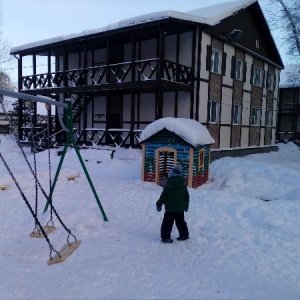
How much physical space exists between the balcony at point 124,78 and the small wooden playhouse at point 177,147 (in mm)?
3302

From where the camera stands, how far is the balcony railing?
14320 mm

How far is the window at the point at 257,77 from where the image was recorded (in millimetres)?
19953

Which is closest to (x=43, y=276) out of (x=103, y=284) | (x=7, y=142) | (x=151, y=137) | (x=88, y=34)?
(x=103, y=284)

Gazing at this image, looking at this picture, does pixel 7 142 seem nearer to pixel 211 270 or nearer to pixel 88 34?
pixel 88 34

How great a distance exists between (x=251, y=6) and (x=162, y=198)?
17.0 meters

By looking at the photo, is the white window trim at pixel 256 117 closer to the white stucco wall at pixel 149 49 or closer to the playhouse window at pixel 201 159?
the white stucco wall at pixel 149 49

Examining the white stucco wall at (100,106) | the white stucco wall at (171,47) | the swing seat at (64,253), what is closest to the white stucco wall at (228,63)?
the white stucco wall at (171,47)

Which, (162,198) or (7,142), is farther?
(7,142)

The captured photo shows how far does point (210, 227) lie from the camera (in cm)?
658

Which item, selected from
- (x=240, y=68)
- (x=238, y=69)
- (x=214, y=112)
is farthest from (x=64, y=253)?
(x=240, y=68)

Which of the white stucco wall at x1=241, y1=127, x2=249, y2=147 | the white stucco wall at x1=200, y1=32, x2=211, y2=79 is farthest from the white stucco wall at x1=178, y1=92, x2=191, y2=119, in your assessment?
the white stucco wall at x1=241, y1=127, x2=249, y2=147

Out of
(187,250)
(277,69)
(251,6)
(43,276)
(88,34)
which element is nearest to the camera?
(43,276)

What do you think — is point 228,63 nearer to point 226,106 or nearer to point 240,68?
point 240,68

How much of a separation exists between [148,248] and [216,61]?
13.0 metres
